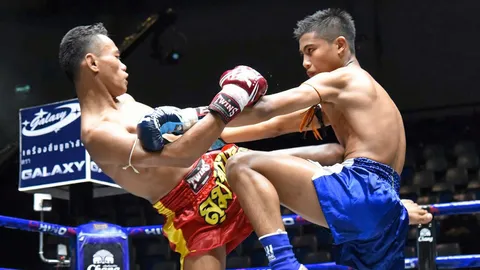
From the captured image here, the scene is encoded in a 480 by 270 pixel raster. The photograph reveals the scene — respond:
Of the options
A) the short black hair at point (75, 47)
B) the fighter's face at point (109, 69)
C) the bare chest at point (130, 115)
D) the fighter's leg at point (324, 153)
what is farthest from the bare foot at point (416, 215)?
the short black hair at point (75, 47)

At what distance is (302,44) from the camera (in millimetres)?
2412

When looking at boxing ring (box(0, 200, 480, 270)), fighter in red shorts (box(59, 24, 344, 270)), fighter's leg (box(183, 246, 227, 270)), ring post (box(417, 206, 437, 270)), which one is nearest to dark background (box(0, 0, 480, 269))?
boxing ring (box(0, 200, 480, 270))

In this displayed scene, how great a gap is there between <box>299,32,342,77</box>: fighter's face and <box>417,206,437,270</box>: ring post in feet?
3.07

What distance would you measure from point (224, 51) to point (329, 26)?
4.46 metres

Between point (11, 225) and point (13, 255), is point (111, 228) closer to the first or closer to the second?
point (11, 225)

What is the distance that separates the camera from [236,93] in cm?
207

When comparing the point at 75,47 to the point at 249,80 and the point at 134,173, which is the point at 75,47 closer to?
the point at 134,173

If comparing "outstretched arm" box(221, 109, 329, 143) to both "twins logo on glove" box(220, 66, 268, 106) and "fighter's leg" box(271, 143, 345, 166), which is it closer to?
"fighter's leg" box(271, 143, 345, 166)

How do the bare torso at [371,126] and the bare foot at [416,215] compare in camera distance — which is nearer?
the bare torso at [371,126]

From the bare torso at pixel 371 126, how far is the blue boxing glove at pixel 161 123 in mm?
457

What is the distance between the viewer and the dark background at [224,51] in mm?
6141

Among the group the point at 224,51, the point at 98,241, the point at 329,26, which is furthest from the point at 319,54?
the point at 224,51

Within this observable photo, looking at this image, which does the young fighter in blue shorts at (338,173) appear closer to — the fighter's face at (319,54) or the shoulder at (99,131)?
the fighter's face at (319,54)

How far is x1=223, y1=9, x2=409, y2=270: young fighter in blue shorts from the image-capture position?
2.12 m
